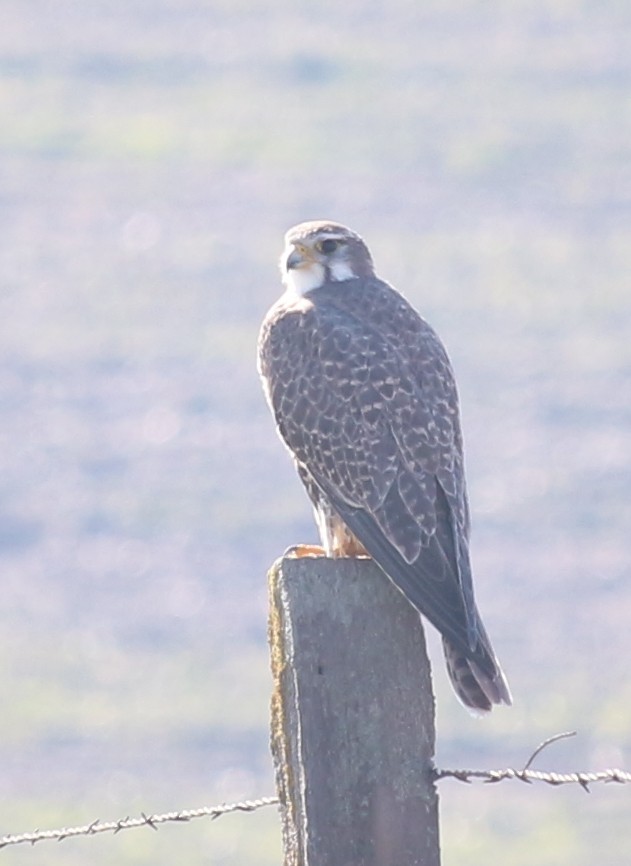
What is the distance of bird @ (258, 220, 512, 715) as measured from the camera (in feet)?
25.6

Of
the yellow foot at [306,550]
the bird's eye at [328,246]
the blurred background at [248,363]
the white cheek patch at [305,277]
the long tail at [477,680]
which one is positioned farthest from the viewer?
the blurred background at [248,363]

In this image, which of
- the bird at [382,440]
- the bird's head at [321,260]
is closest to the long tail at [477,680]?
the bird at [382,440]

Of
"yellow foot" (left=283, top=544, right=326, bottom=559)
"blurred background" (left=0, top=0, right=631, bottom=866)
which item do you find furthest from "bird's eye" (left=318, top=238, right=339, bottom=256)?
"blurred background" (left=0, top=0, right=631, bottom=866)

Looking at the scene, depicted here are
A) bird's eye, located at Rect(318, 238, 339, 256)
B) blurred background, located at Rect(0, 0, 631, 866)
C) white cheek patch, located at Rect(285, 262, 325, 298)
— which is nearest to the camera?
white cheek patch, located at Rect(285, 262, 325, 298)

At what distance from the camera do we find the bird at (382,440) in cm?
781

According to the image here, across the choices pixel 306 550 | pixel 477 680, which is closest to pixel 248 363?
pixel 306 550

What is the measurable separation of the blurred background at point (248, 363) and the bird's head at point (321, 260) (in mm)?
26089

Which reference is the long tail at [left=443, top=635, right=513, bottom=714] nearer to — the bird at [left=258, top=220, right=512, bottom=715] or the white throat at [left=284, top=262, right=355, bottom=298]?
the bird at [left=258, top=220, right=512, bottom=715]

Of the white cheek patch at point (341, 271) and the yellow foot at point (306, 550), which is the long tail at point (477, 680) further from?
the white cheek patch at point (341, 271)

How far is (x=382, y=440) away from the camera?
8602 mm

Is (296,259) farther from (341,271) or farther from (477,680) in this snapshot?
(477,680)

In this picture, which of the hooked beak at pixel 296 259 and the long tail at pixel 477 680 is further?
the hooked beak at pixel 296 259

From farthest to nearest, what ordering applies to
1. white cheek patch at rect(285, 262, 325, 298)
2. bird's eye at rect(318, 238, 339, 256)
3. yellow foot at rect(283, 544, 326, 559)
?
bird's eye at rect(318, 238, 339, 256)
white cheek patch at rect(285, 262, 325, 298)
yellow foot at rect(283, 544, 326, 559)

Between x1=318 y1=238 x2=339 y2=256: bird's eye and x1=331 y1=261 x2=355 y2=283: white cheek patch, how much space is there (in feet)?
0.21
